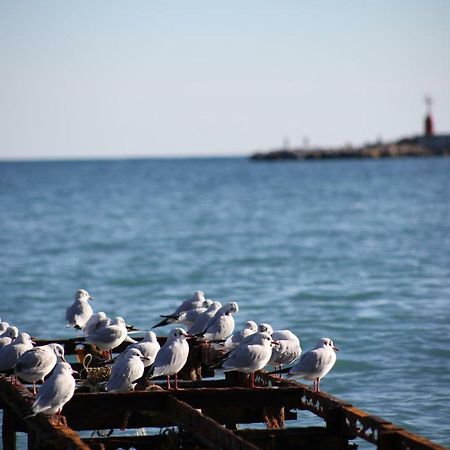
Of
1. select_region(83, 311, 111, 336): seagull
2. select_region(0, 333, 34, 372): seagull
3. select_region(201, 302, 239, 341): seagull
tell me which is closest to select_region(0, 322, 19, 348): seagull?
select_region(0, 333, 34, 372): seagull

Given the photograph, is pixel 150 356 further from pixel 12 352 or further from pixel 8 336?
pixel 8 336

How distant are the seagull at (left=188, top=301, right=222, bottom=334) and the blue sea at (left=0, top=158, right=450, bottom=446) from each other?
8.93 ft

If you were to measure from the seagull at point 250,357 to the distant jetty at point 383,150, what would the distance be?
521 ft

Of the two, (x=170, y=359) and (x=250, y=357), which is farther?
(x=170, y=359)

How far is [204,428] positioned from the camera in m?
9.87

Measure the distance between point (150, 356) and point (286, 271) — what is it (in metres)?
25.2

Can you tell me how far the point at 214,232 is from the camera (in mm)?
55531

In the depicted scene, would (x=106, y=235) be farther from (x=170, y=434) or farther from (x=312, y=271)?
(x=170, y=434)

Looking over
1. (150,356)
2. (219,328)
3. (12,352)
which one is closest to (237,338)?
(219,328)

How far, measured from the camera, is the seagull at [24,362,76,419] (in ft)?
33.1

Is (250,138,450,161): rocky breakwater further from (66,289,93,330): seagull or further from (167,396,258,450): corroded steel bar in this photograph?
(167,396,258,450): corroded steel bar

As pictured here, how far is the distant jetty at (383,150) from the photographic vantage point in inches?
6683

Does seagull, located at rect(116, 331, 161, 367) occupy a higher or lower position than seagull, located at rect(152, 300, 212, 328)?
higher

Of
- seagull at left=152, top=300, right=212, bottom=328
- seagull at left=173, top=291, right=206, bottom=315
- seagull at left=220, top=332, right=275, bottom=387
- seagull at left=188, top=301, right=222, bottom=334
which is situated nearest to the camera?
seagull at left=220, top=332, right=275, bottom=387
